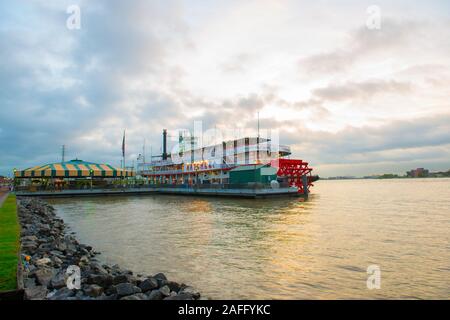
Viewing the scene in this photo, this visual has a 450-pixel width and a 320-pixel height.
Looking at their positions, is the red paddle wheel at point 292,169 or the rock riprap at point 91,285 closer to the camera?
the rock riprap at point 91,285

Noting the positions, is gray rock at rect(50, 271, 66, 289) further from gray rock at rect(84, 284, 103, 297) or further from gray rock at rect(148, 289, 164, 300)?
gray rock at rect(148, 289, 164, 300)

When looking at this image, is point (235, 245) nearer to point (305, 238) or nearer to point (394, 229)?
point (305, 238)

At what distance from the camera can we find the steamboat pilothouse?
44938 millimetres

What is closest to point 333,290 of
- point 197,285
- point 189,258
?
point 197,285

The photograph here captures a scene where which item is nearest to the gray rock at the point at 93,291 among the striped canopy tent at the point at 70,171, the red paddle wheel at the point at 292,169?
the red paddle wheel at the point at 292,169

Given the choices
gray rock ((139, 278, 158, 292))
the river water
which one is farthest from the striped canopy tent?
gray rock ((139, 278, 158, 292))

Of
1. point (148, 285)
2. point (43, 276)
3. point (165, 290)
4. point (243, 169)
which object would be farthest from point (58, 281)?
point (243, 169)

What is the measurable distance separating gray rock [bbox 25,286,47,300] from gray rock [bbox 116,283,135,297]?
4.88 feet

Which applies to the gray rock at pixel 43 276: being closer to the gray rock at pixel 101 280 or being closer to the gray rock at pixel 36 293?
the gray rock at pixel 36 293

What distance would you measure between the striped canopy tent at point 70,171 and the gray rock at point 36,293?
46782 millimetres

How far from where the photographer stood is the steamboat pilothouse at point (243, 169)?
44.9 m

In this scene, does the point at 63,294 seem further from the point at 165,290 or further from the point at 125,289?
the point at 165,290

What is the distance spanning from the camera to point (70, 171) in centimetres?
4862
